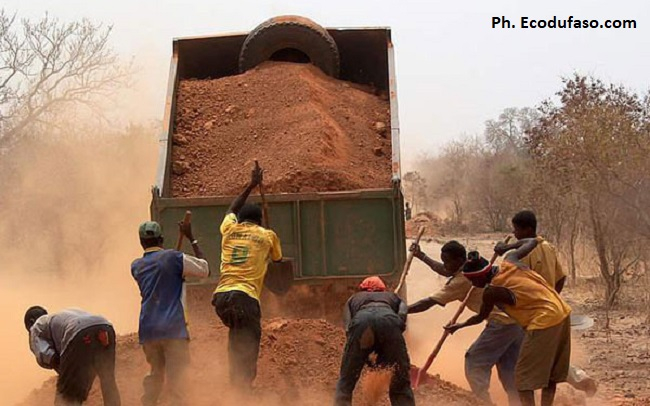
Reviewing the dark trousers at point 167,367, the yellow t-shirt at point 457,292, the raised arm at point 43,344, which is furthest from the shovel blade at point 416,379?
the raised arm at point 43,344

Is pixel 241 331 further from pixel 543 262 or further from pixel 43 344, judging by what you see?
pixel 543 262

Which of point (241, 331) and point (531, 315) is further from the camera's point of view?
point (241, 331)

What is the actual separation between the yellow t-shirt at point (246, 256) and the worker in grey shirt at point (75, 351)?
3.01 ft

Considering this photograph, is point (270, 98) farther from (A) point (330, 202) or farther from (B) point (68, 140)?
(B) point (68, 140)

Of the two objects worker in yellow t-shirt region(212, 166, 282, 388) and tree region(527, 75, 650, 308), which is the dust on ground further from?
tree region(527, 75, 650, 308)

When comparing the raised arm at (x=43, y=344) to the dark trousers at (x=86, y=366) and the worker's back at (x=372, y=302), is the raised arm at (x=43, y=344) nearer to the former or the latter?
the dark trousers at (x=86, y=366)

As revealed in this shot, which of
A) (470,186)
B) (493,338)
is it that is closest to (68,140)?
(493,338)

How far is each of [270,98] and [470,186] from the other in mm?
23670

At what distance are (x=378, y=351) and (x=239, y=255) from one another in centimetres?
133

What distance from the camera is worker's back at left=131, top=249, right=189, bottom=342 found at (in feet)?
19.1

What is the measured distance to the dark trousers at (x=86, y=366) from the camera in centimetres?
545

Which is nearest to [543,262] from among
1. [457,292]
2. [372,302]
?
[457,292]

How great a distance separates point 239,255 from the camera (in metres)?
6.21

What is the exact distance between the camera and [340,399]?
Answer: 540 centimetres
